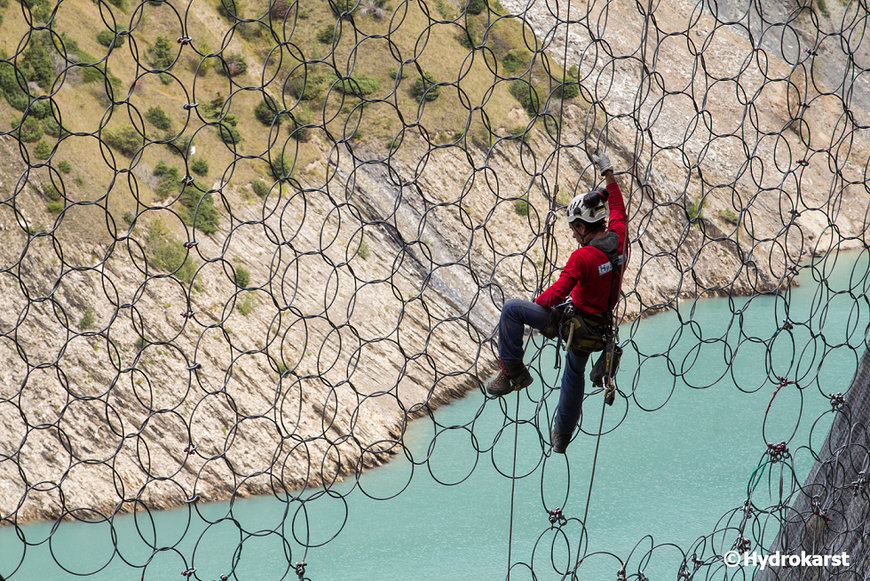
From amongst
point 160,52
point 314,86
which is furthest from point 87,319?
point 314,86

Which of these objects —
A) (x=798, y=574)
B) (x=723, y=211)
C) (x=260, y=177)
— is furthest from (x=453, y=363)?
(x=798, y=574)

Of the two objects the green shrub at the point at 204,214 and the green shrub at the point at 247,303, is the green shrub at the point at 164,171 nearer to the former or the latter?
the green shrub at the point at 204,214

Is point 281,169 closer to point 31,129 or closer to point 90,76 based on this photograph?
point 31,129

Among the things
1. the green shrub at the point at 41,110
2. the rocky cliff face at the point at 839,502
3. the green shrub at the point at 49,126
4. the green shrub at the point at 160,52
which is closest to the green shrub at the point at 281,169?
the green shrub at the point at 160,52

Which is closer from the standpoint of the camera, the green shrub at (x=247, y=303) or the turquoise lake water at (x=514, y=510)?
the turquoise lake water at (x=514, y=510)

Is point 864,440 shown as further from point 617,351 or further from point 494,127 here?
point 494,127
